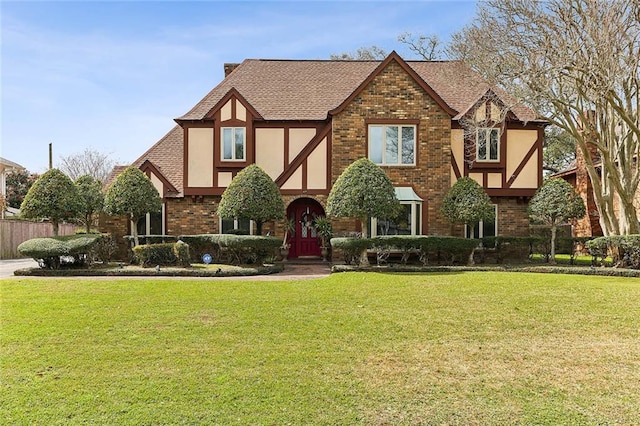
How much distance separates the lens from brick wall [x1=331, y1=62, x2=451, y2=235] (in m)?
18.8

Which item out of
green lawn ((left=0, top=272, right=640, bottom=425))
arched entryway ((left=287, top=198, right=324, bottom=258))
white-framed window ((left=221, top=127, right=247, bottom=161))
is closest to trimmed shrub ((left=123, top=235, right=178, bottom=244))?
white-framed window ((left=221, top=127, right=247, bottom=161))

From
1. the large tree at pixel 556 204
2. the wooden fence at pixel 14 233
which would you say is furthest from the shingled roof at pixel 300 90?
the wooden fence at pixel 14 233

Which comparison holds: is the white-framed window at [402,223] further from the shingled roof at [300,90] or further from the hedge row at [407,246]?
the shingled roof at [300,90]

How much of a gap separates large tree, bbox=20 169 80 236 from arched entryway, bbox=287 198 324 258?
8.63m

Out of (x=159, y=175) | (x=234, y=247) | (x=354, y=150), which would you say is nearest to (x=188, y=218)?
(x=159, y=175)

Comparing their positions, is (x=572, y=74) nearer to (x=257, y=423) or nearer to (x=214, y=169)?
(x=214, y=169)

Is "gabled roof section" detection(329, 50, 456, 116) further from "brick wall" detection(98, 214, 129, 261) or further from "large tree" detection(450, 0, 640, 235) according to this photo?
"brick wall" detection(98, 214, 129, 261)

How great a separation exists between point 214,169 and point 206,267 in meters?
5.58

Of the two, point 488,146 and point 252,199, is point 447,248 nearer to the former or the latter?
point 488,146

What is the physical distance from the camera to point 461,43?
1819cm

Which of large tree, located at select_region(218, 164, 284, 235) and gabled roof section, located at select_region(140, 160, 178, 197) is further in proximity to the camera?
gabled roof section, located at select_region(140, 160, 178, 197)

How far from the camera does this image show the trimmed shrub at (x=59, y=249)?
593 inches

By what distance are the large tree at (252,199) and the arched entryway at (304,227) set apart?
3251mm

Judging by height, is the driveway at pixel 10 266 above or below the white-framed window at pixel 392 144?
below
